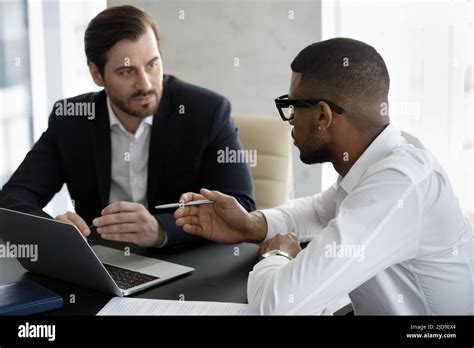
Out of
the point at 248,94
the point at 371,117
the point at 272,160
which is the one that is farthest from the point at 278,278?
the point at 248,94

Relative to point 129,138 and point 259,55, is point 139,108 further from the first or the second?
point 259,55

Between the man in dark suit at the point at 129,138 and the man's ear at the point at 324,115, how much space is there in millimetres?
658

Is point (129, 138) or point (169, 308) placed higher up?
point (129, 138)

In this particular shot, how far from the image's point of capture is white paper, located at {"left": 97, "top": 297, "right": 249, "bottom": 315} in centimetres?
106

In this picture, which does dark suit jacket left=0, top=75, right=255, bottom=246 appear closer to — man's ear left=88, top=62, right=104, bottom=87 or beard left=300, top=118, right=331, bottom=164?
man's ear left=88, top=62, right=104, bottom=87

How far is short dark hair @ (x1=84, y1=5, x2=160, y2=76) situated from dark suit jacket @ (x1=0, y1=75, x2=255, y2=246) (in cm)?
18

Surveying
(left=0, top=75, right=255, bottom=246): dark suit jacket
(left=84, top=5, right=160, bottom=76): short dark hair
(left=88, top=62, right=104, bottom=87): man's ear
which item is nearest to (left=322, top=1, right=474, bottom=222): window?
(left=0, top=75, right=255, bottom=246): dark suit jacket

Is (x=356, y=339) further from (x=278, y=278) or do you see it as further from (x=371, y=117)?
(x=371, y=117)

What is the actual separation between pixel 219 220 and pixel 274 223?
0.16 metres

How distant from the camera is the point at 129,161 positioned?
1937 millimetres

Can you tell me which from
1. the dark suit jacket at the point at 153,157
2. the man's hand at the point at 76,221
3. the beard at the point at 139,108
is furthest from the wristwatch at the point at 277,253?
the beard at the point at 139,108

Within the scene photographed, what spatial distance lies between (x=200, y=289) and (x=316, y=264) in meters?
0.29

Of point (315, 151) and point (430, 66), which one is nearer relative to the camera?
point (315, 151)

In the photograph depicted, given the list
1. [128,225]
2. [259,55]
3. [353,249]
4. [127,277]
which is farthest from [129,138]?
[259,55]
